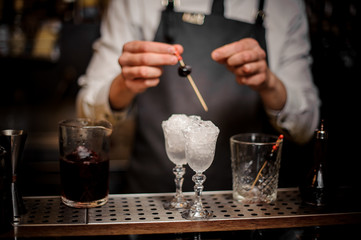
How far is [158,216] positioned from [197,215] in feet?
0.41

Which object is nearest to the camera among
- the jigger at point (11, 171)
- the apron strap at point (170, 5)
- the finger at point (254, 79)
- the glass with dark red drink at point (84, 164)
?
the jigger at point (11, 171)

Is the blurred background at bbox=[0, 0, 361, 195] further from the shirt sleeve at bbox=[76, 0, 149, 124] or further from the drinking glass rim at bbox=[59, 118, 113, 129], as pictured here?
the drinking glass rim at bbox=[59, 118, 113, 129]

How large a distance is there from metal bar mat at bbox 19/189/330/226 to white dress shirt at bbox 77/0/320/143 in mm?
635

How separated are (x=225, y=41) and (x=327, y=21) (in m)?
0.78

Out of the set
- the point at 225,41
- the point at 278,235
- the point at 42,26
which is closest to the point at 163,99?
the point at 225,41

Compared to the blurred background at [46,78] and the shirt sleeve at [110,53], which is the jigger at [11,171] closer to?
the shirt sleeve at [110,53]

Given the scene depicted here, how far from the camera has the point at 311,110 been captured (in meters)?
2.11

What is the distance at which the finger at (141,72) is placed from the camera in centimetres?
163

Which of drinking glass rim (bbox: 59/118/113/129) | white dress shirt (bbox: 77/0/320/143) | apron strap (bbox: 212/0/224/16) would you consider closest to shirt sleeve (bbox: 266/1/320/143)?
white dress shirt (bbox: 77/0/320/143)

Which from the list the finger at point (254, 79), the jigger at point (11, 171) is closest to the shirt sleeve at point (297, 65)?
the finger at point (254, 79)

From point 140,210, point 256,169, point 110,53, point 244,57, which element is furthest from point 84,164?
point 110,53

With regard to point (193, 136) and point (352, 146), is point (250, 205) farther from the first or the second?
point (352, 146)

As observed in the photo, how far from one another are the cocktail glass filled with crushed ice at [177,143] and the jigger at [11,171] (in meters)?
0.46

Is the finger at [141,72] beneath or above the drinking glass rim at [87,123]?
above
